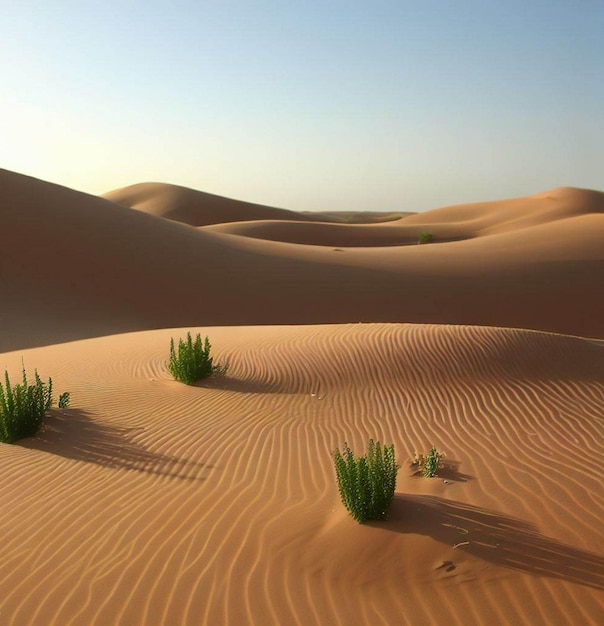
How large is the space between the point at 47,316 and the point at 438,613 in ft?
61.5

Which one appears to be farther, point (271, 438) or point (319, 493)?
point (271, 438)

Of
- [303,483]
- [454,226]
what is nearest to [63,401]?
[303,483]

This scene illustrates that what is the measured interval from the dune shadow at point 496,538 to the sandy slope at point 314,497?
2 centimetres

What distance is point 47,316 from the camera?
20156 millimetres

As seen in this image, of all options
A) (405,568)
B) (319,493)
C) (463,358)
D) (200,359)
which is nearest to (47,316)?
(200,359)

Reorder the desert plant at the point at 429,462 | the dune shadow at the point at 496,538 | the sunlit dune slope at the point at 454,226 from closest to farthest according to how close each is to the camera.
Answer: the dune shadow at the point at 496,538 < the desert plant at the point at 429,462 < the sunlit dune slope at the point at 454,226

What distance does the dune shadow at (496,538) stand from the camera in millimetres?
4207

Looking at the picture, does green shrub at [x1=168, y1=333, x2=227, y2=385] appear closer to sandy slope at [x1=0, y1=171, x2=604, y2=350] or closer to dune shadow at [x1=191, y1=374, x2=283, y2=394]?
dune shadow at [x1=191, y1=374, x2=283, y2=394]

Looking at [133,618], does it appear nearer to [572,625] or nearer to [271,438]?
[572,625]

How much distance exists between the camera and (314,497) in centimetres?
556

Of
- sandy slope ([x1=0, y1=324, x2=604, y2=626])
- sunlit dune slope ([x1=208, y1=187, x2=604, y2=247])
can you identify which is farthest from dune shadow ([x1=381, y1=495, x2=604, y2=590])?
sunlit dune slope ([x1=208, y1=187, x2=604, y2=247])

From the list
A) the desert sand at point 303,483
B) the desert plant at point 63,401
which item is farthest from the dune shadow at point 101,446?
the desert plant at point 63,401

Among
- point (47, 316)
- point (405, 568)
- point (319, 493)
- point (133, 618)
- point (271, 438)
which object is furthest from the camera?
point (47, 316)

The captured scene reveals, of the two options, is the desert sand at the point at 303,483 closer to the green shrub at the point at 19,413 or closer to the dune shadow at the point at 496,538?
the dune shadow at the point at 496,538
